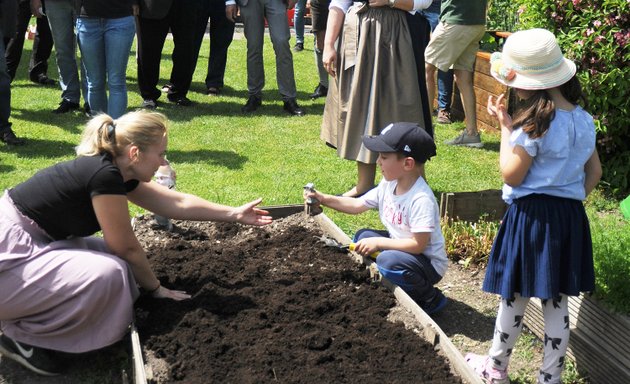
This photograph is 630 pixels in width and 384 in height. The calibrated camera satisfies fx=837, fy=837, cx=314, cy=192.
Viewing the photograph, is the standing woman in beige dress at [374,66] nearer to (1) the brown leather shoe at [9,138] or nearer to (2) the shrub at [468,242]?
(2) the shrub at [468,242]

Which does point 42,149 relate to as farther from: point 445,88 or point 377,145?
point 377,145

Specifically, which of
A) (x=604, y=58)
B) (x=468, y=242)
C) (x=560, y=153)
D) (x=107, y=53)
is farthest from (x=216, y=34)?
(x=560, y=153)

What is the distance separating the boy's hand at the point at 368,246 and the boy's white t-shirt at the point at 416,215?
12 centimetres

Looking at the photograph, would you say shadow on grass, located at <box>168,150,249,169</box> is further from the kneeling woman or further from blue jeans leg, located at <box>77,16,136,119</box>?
the kneeling woman

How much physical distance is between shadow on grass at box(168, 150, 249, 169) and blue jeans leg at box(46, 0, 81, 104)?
81.9 inches

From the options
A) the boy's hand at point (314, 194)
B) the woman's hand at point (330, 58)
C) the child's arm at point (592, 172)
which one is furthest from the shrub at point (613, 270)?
the woman's hand at point (330, 58)

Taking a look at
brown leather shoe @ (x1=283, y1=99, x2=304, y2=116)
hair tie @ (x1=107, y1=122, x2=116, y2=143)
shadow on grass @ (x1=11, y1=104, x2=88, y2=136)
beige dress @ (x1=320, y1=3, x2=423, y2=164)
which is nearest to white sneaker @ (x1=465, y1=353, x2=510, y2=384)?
hair tie @ (x1=107, y1=122, x2=116, y2=143)

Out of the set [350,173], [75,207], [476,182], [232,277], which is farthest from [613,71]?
[75,207]

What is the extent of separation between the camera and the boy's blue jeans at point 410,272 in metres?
4.39

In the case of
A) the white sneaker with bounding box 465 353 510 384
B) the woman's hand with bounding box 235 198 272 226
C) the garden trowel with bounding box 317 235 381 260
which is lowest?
the garden trowel with bounding box 317 235 381 260

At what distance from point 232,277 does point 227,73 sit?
780cm

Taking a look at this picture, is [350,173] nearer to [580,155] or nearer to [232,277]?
Answer: [232,277]

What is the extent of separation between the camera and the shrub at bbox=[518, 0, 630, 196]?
Answer: 6.32m

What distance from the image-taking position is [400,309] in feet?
14.0
